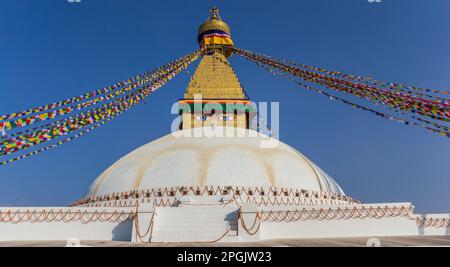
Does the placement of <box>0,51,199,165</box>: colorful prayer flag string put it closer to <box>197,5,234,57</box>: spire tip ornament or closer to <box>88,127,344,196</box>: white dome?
<box>88,127,344,196</box>: white dome

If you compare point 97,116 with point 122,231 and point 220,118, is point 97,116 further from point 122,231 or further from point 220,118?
point 220,118

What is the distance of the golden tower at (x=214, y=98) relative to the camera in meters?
18.4

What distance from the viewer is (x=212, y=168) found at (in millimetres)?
12352

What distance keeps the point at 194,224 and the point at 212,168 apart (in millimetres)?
3420

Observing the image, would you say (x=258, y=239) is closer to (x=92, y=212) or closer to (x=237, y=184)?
(x=237, y=184)

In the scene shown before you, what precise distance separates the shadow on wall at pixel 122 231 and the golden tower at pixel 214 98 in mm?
8465

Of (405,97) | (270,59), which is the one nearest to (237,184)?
(270,59)

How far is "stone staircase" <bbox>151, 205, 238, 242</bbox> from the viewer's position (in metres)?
8.68

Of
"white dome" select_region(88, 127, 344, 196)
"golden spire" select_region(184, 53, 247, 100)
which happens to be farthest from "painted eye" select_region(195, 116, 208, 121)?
"white dome" select_region(88, 127, 344, 196)

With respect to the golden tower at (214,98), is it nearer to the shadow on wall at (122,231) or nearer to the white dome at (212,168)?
the white dome at (212,168)

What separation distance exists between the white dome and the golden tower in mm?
4033

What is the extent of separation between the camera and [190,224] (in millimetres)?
9133

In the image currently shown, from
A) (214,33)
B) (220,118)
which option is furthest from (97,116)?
(214,33)
